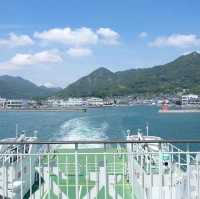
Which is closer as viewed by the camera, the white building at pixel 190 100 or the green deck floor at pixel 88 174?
the green deck floor at pixel 88 174

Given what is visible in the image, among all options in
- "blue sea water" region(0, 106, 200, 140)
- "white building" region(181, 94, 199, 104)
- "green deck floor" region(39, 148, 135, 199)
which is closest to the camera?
"green deck floor" region(39, 148, 135, 199)

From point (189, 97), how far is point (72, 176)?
13100 centimetres

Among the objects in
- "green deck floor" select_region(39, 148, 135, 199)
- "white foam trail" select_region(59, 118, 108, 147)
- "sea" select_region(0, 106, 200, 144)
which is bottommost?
"sea" select_region(0, 106, 200, 144)

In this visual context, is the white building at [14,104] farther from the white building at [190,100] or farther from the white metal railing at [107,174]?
the white metal railing at [107,174]

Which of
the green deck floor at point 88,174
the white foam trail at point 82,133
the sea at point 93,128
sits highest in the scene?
the green deck floor at point 88,174

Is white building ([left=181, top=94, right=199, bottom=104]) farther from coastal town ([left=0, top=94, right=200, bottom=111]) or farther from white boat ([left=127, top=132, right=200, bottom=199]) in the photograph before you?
white boat ([left=127, top=132, right=200, bottom=199])

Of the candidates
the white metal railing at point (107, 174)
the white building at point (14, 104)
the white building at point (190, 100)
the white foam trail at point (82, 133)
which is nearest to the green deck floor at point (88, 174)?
the white metal railing at point (107, 174)

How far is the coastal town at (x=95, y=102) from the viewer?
477ft

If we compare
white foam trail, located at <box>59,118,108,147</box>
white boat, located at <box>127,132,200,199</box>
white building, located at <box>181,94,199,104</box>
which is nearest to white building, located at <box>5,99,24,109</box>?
white building, located at <box>181,94,199,104</box>

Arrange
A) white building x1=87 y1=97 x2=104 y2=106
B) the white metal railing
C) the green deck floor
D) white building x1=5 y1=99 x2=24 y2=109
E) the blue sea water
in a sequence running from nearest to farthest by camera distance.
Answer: the white metal railing < the green deck floor < the blue sea water < white building x1=5 y1=99 x2=24 y2=109 < white building x1=87 y1=97 x2=104 y2=106

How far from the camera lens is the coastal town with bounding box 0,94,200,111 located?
14538 cm

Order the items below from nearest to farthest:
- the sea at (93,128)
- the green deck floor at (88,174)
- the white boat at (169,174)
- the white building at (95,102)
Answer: the white boat at (169,174) < the green deck floor at (88,174) < the sea at (93,128) < the white building at (95,102)

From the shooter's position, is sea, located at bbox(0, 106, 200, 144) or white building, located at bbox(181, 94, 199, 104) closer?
sea, located at bbox(0, 106, 200, 144)

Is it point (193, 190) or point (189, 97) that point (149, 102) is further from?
point (193, 190)
